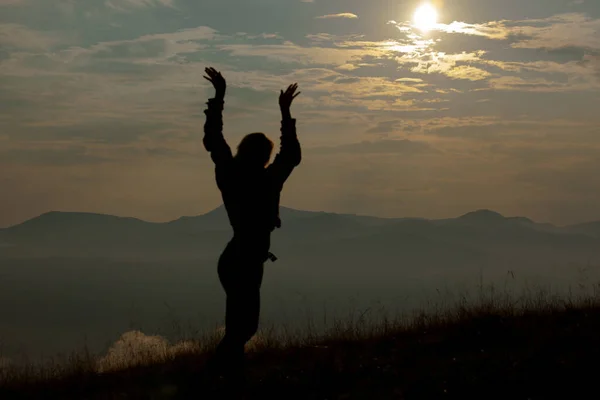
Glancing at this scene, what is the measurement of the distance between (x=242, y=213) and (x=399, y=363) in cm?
268

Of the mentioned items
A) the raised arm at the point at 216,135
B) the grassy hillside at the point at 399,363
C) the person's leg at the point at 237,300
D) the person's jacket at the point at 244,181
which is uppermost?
the raised arm at the point at 216,135

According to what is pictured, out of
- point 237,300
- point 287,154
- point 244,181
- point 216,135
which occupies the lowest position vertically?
point 237,300

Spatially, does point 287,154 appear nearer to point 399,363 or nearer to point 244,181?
point 244,181

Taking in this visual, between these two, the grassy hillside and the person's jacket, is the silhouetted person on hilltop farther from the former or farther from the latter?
the grassy hillside

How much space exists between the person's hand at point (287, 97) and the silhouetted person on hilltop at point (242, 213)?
1.69ft

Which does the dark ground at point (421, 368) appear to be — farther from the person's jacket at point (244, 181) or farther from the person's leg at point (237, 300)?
the person's jacket at point (244, 181)

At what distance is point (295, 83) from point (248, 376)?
343cm

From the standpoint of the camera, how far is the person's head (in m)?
7.87

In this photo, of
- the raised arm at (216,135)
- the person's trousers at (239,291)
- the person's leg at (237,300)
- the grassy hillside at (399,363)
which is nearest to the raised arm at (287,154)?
the raised arm at (216,135)

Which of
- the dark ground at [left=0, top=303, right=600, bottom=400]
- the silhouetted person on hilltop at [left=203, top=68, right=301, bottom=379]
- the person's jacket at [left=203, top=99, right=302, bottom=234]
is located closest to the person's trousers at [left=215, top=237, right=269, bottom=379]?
the silhouetted person on hilltop at [left=203, top=68, right=301, bottom=379]

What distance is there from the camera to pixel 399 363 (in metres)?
8.80

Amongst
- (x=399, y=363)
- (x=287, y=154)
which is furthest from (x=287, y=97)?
(x=399, y=363)

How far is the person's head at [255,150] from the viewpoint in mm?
7871

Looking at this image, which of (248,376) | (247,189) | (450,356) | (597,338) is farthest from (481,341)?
(247,189)
